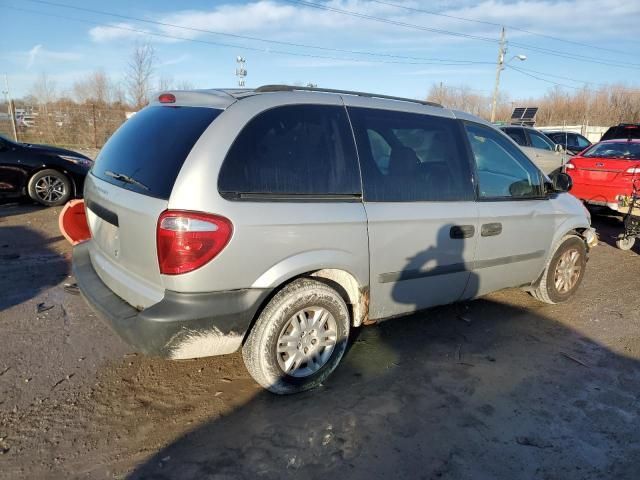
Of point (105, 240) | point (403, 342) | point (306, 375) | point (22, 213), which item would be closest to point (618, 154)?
point (403, 342)

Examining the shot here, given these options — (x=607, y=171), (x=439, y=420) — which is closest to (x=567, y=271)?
(x=439, y=420)

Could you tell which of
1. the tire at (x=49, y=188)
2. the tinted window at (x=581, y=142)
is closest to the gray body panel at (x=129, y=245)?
the tire at (x=49, y=188)

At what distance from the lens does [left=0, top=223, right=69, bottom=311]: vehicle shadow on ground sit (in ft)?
14.7

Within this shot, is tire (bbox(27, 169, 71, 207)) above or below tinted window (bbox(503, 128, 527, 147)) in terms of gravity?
below

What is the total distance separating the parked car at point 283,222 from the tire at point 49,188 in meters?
5.69

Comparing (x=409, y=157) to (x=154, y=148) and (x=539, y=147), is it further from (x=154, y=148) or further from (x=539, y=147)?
(x=539, y=147)

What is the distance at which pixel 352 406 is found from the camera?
2947 millimetres

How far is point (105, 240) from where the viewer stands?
119 inches

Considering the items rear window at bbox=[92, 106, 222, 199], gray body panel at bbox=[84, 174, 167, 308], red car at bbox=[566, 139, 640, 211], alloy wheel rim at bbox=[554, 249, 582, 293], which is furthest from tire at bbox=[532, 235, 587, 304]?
gray body panel at bbox=[84, 174, 167, 308]

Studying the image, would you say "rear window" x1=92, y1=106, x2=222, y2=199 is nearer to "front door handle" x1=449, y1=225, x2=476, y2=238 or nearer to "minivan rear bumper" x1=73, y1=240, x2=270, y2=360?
"minivan rear bumper" x1=73, y1=240, x2=270, y2=360

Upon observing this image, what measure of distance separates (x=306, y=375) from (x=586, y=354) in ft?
7.77

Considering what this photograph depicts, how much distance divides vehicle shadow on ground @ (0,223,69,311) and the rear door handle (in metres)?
4.12

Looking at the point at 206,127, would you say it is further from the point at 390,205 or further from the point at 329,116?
the point at 390,205

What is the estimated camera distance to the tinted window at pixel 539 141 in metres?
12.2
